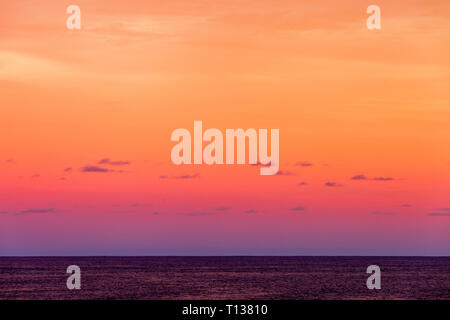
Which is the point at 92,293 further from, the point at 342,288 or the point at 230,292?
the point at 342,288

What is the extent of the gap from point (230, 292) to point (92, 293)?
59.2ft

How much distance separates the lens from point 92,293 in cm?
9506
